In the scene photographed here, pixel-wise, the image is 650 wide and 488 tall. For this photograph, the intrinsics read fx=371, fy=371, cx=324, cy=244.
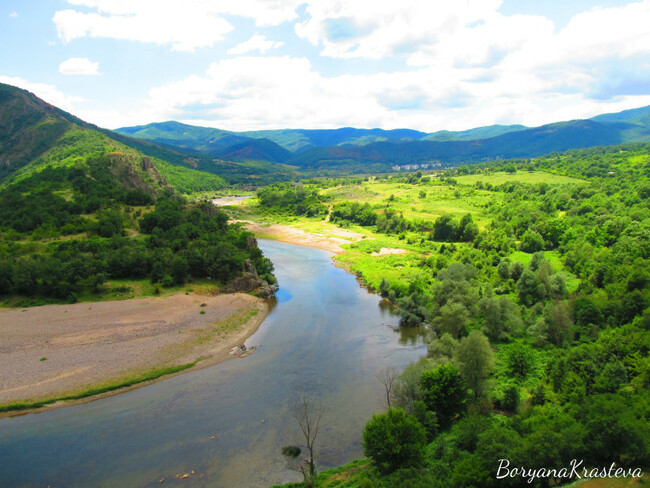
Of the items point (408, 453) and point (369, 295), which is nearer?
point (408, 453)

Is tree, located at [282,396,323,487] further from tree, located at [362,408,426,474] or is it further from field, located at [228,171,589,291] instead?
field, located at [228,171,589,291]

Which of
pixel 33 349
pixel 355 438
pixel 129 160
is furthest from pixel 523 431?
pixel 129 160

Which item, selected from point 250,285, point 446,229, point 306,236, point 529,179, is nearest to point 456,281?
point 250,285

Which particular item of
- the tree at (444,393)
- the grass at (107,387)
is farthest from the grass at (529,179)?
the grass at (107,387)

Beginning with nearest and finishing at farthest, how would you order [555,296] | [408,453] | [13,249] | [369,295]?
[408,453] → [555,296] → [13,249] → [369,295]

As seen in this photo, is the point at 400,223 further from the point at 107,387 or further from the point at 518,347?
the point at 107,387

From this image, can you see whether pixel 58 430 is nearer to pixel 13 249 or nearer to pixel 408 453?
pixel 408 453

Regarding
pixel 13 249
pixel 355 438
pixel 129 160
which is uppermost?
pixel 129 160

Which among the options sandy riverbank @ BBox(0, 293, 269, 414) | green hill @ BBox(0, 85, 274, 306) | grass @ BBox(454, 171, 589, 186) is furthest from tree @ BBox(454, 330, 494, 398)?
grass @ BBox(454, 171, 589, 186)
